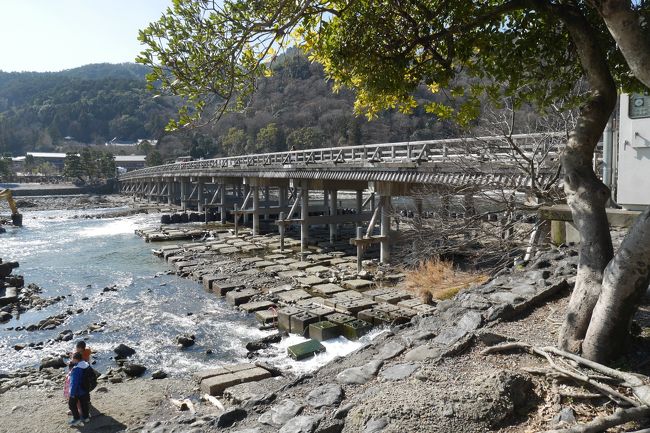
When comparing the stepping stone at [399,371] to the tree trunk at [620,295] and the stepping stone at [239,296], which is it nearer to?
the tree trunk at [620,295]

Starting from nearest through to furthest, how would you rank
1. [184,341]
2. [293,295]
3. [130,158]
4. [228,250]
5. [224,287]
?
[184,341], [293,295], [224,287], [228,250], [130,158]

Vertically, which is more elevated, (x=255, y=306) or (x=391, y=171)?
(x=391, y=171)

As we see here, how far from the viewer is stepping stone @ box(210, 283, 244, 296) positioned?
17.4 meters

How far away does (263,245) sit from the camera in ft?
88.9

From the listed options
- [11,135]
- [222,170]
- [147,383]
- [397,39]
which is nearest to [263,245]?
[222,170]

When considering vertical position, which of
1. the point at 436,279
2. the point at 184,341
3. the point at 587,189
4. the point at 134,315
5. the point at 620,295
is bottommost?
the point at 134,315

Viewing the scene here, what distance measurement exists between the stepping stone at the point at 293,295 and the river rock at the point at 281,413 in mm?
9993

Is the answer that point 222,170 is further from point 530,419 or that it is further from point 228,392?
point 530,419

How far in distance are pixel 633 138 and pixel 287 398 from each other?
5729mm

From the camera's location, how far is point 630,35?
3.63 metres

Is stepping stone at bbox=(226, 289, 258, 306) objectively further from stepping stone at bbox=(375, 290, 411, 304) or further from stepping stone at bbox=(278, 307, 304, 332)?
stepping stone at bbox=(375, 290, 411, 304)

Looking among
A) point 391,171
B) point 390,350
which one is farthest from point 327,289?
point 390,350

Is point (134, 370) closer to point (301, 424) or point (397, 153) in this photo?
point (301, 424)

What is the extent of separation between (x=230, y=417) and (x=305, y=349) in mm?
5800
